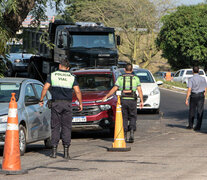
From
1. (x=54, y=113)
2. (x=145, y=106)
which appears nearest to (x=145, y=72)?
(x=145, y=106)

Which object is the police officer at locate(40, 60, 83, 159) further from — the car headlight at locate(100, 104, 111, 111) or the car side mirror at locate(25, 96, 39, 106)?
the car headlight at locate(100, 104, 111, 111)

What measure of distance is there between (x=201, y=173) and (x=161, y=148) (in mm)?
3787

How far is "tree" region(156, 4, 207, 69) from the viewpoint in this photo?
207 ft

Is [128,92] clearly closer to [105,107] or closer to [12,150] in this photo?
[105,107]

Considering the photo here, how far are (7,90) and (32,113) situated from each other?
76 cm

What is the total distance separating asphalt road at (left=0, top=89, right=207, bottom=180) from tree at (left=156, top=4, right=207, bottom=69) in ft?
152

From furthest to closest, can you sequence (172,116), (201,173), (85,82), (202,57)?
(202,57), (172,116), (85,82), (201,173)

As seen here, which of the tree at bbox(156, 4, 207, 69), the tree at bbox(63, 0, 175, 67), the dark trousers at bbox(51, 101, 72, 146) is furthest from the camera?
the tree at bbox(63, 0, 175, 67)

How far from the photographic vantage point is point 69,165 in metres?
9.88

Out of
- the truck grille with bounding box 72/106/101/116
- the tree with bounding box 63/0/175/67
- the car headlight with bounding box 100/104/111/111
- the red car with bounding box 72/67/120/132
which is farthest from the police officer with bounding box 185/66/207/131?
the tree with bounding box 63/0/175/67

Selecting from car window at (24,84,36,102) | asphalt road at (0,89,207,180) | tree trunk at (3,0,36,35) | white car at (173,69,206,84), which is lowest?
white car at (173,69,206,84)

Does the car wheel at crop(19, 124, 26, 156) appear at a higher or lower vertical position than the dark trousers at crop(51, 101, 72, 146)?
lower

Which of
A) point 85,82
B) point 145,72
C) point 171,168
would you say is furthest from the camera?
point 145,72

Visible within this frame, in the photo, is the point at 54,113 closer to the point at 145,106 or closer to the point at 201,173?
the point at 201,173
